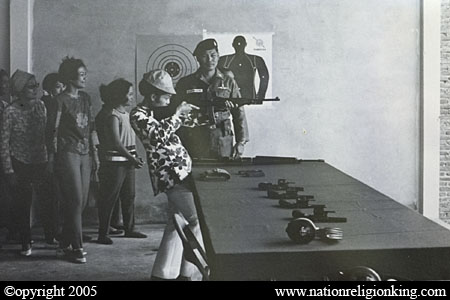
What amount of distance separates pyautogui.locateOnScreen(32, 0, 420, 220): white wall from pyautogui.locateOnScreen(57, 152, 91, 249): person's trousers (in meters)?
0.36

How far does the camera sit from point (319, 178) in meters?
3.33

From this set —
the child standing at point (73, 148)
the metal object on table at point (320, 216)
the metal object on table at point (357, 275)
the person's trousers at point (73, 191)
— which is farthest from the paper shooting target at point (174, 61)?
the metal object on table at point (357, 275)

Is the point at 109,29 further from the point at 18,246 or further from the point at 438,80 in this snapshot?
the point at 438,80

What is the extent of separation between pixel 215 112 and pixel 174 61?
0.41 meters

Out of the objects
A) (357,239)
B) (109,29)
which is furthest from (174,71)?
(357,239)

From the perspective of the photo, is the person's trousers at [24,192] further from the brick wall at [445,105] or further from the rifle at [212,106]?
the brick wall at [445,105]

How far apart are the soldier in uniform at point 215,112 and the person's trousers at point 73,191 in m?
0.57

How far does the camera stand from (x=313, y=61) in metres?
4.04

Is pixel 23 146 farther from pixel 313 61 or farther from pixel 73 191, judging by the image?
pixel 313 61

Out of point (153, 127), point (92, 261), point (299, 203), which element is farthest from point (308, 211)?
point (92, 261)

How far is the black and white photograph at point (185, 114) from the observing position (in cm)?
347

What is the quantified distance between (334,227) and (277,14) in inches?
78.3

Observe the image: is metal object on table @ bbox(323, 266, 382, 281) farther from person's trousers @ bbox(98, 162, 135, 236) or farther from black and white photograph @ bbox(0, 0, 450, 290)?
person's trousers @ bbox(98, 162, 135, 236)

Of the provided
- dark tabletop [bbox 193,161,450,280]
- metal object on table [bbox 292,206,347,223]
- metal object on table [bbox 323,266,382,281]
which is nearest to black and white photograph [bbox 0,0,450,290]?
dark tabletop [bbox 193,161,450,280]
